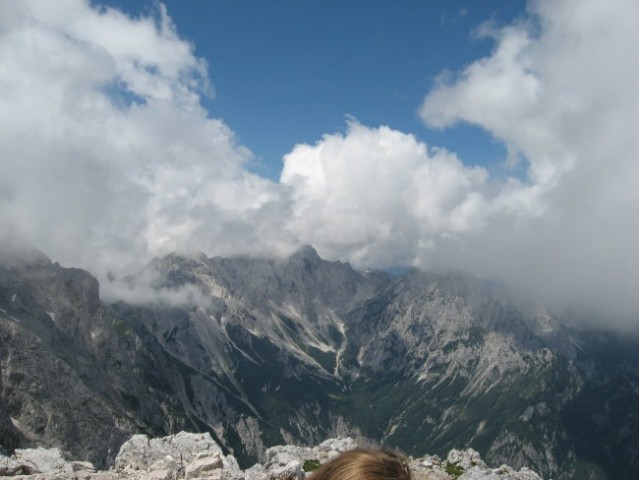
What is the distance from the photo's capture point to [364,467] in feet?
21.2

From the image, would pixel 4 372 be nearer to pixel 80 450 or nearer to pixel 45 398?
pixel 45 398

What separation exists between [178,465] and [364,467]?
98.5 ft

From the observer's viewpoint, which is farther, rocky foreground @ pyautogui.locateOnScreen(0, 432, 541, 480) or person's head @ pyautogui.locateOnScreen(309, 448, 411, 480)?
rocky foreground @ pyautogui.locateOnScreen(0, 432, 541, 480)

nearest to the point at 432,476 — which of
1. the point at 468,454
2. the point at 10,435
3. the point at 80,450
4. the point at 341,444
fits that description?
the point at 341,444

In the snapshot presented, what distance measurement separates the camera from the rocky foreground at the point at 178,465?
30.6 meters

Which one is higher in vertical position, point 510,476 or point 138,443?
point 138,443

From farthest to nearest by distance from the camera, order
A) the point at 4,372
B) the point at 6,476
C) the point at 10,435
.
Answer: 1. the point at 4,372
2. the point at 10,435
3. the point at 6,476

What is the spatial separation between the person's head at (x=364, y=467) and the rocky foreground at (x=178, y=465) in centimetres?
1290

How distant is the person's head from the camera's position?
21.0 ft

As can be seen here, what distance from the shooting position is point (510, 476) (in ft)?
209

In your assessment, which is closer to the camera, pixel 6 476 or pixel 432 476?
pixel 6 476

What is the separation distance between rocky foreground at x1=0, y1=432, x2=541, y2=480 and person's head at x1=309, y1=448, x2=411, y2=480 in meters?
12.9

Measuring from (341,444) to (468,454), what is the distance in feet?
103

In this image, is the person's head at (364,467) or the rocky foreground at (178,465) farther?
the rocky foreground at (178,465)
